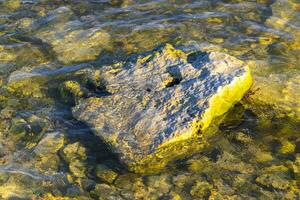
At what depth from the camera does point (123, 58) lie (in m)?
8.12

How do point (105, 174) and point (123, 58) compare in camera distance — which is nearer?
point (105, 174)

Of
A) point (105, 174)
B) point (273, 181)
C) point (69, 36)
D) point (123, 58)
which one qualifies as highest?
point (69, 36)

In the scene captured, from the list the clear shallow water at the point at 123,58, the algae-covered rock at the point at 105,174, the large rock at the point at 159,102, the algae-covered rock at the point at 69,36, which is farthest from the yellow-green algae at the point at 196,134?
the algae-covered rock at the point at 69,36

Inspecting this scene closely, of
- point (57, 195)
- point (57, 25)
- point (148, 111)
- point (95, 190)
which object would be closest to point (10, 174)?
point (57, 195)

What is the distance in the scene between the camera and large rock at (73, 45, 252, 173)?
5836 mm

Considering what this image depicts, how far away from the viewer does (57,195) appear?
5621 mm

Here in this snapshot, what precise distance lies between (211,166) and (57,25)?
472cm

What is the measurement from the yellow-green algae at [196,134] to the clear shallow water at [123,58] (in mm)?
117

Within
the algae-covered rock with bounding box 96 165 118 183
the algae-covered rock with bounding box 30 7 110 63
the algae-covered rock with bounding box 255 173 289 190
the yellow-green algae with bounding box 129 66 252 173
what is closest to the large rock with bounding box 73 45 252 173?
the yellow-green algae with bounding box 129 66 252 173

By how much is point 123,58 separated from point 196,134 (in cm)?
260

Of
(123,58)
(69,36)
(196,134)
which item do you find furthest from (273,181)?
(69,36)

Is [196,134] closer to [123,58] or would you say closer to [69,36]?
[123,58]

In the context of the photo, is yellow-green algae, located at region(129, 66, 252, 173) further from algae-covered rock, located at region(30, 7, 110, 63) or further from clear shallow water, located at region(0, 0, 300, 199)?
algae-covered rock, located at region(30, 7, 110, 63)

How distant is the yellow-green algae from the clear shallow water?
12 cm
